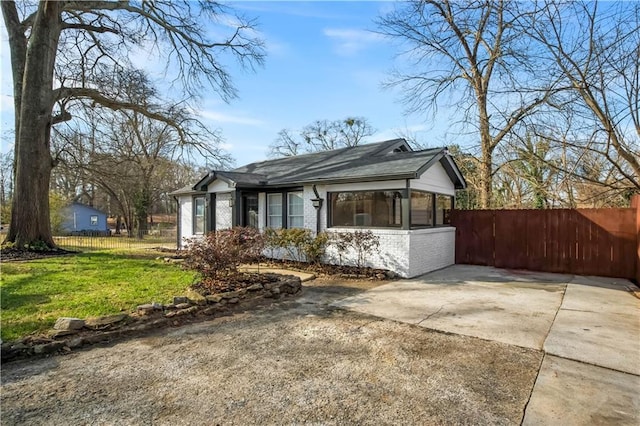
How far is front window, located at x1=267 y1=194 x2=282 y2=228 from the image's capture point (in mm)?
11688

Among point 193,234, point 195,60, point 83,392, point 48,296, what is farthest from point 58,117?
point 83,392

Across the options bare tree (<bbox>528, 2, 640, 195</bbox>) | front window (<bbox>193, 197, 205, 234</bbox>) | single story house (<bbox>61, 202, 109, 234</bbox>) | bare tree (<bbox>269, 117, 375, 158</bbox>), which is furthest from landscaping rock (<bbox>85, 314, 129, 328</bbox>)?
single story house (<bbox>61, 202, 109, 234</bbox>)

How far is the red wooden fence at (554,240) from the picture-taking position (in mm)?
8969

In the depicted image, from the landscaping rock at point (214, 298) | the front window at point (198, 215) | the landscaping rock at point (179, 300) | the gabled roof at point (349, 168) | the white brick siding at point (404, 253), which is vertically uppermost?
the gabled roof at point (349, 168)

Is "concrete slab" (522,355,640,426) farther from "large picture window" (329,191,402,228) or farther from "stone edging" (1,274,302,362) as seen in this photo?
"large picture window" (329,191,402,228)

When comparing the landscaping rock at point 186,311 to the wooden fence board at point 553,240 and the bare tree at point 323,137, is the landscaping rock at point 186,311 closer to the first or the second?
the wooden fence board at point 553,240

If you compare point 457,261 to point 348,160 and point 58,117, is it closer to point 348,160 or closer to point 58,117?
point 348,160

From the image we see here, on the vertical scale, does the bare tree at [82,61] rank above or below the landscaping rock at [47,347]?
above

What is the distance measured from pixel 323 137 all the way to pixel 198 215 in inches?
823

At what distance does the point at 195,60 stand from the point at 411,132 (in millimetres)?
12899

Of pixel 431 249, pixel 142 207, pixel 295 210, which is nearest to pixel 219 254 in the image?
pixel 295 210

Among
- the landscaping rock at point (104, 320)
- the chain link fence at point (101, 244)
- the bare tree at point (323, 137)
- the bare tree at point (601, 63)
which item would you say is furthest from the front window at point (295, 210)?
the bare tree at point (323, 137)

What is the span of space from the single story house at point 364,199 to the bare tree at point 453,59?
3077 millimetres

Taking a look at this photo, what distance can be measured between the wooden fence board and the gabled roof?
6.19 ft
